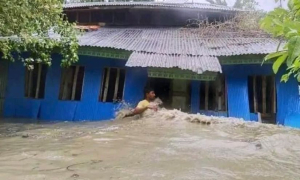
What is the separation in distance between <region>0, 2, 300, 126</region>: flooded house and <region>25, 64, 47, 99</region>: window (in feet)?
0.10

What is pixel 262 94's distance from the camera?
33.6ft

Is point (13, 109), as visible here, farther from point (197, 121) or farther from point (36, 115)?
point (197, 121)

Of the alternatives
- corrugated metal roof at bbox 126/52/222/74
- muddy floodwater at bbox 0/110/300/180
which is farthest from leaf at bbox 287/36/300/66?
corrugated metal roof at bbox 126/52/222/74

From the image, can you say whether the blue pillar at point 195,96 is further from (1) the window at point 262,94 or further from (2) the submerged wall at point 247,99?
(1) the window at point 262,94

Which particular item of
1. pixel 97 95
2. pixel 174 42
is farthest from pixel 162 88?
pixel 97 95

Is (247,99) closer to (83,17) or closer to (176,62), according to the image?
(176,62)

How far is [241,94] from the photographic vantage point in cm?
993

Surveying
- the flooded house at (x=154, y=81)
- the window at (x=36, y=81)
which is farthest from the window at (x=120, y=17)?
the window at (x=36, y=81)

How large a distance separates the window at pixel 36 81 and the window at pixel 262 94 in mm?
6717

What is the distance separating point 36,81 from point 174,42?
481 centimetres

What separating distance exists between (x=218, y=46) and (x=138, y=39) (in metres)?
2.68

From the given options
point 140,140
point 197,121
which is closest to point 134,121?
point 197,121

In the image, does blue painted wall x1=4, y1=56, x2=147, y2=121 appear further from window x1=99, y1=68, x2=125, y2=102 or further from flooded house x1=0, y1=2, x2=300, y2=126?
window x1=99, y1=68, x2=125, y2=102

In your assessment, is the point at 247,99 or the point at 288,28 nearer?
the point at 288,28
